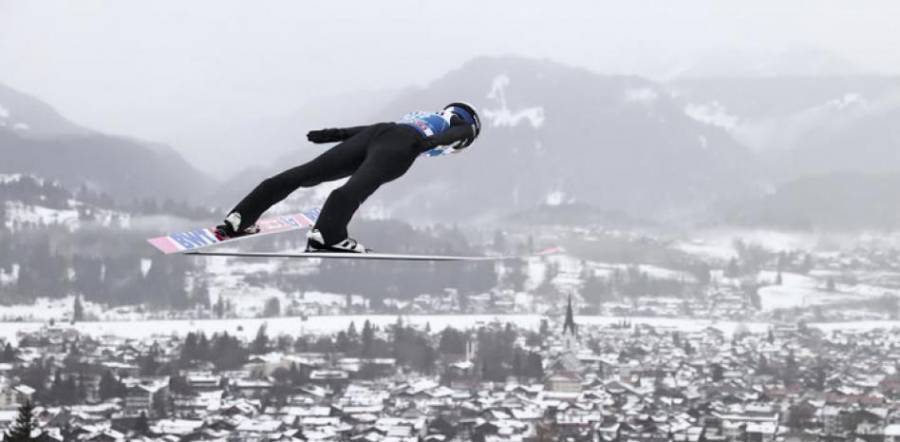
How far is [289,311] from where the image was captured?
115 meters

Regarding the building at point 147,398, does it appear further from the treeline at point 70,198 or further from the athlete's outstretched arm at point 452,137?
the athlete's outstretched arm at point 452,137

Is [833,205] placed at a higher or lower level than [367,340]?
higher

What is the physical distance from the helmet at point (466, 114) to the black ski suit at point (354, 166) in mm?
76

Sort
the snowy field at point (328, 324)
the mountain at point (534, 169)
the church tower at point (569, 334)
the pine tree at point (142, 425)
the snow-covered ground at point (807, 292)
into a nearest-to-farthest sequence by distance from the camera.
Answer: the pine tree at point (142, 425)
the church tower at point (569, 334)
the snowy field at point (328, 324)
the snow-covered ground at point (807, 292)
the mountain at point (534, 169)

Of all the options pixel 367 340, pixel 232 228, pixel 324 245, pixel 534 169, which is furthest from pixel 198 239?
pixel 534 169

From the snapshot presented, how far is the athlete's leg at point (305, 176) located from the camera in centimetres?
934

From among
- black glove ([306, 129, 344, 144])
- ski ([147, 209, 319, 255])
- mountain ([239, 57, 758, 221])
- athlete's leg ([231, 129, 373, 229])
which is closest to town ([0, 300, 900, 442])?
ski ([147, 209, 319, 255])

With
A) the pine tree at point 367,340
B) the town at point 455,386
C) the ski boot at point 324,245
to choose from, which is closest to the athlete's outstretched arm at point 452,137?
the ski boot at point 324,245

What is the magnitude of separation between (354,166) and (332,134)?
230 millimetres

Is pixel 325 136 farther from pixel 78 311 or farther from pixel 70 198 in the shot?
pixel 70 198

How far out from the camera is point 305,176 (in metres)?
9.37

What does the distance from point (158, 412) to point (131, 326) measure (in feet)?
129

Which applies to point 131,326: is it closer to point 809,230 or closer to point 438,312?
point 438,312

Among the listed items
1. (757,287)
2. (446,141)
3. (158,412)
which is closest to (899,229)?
(757,287)
